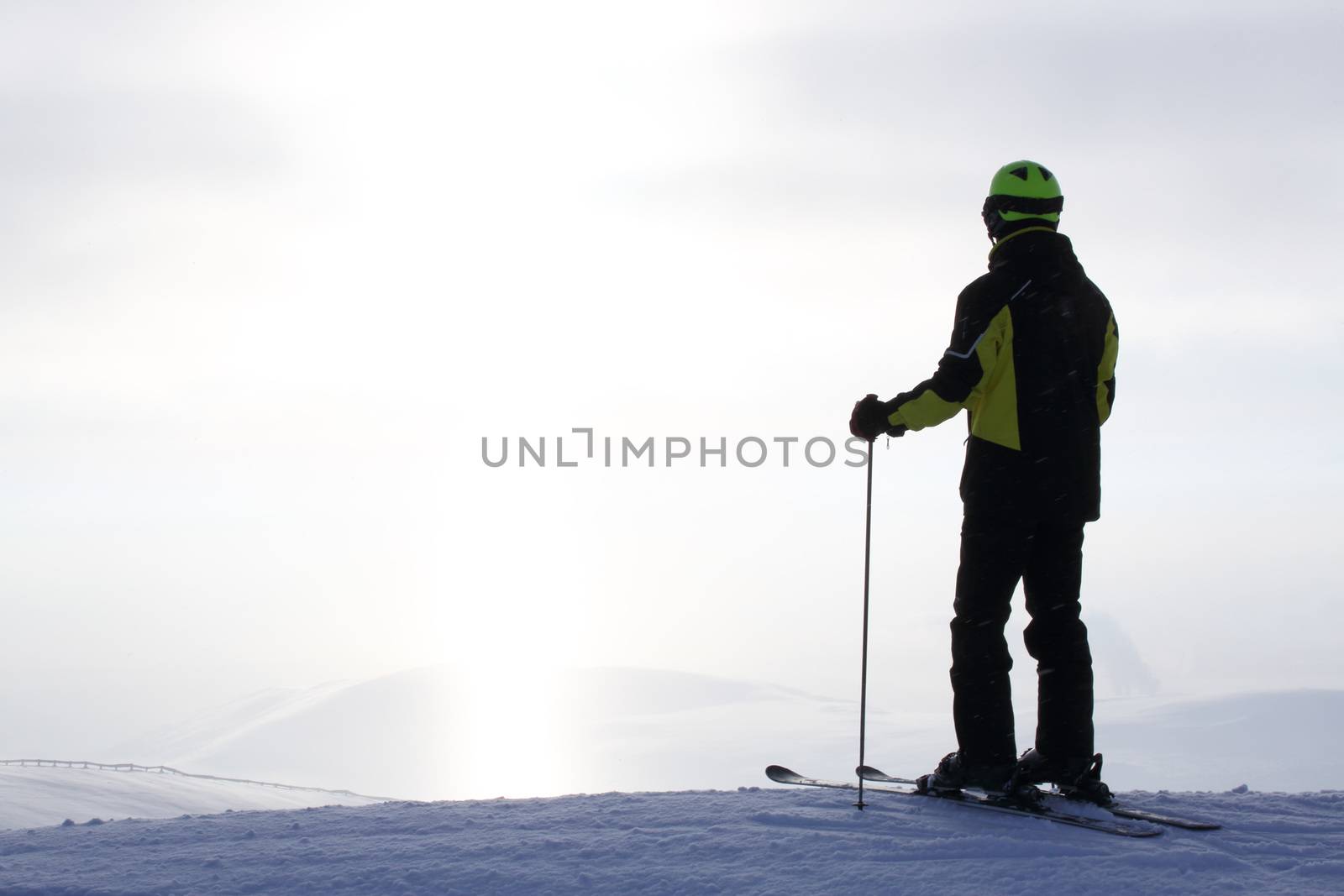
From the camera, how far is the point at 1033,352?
4.68 metres

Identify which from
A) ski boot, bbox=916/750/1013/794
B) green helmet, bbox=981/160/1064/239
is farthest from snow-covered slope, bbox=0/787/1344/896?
green helmet, bbox=981/160/1064/239

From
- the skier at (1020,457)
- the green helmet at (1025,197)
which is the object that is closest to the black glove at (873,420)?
the skier at (1020,457)

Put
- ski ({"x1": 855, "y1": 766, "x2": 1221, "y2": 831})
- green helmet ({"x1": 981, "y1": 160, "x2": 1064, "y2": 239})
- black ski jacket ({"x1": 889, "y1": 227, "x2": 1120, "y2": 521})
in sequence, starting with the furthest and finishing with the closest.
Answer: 1. green helmet ({"x1": 981, "y1": 160, "x2": 1064, "y2": 239})
2. black ski jacket ({"x1": 889, "y1": 227, "x2": 1120, "y2": 521})
3. ski ({"x1": 855, "y1": 766, "x2": 1221, "y2": 831})

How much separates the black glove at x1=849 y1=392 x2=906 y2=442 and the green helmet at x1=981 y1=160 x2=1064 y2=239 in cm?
88

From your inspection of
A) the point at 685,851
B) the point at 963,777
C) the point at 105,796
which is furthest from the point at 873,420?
the point at 105,796

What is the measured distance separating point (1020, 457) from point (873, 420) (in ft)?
2.03

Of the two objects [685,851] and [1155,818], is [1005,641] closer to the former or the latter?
[1155,818]

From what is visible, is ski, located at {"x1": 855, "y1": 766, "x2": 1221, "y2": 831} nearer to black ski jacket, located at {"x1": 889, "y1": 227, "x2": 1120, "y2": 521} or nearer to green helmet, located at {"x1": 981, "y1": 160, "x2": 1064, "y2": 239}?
black ski jacket, located at {"x1": 889, "y1": 227, "x2": 1120, "y2": 521}

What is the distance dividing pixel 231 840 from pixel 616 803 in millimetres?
1570

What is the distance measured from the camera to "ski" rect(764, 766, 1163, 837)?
432 centimetres

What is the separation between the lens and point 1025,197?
15.6 ft

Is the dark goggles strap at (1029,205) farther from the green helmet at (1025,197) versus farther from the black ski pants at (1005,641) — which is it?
the black ski pants at (1005,641)

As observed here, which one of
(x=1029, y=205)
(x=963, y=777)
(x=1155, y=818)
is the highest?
(x=1029, y=205)

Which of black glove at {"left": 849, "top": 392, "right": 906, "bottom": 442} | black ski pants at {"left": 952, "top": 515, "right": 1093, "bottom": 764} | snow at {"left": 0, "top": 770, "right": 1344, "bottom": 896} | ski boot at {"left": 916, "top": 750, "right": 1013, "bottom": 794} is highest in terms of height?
black glove at {"left": 849, "top": 392, "right": 906, "bottom": 442}
